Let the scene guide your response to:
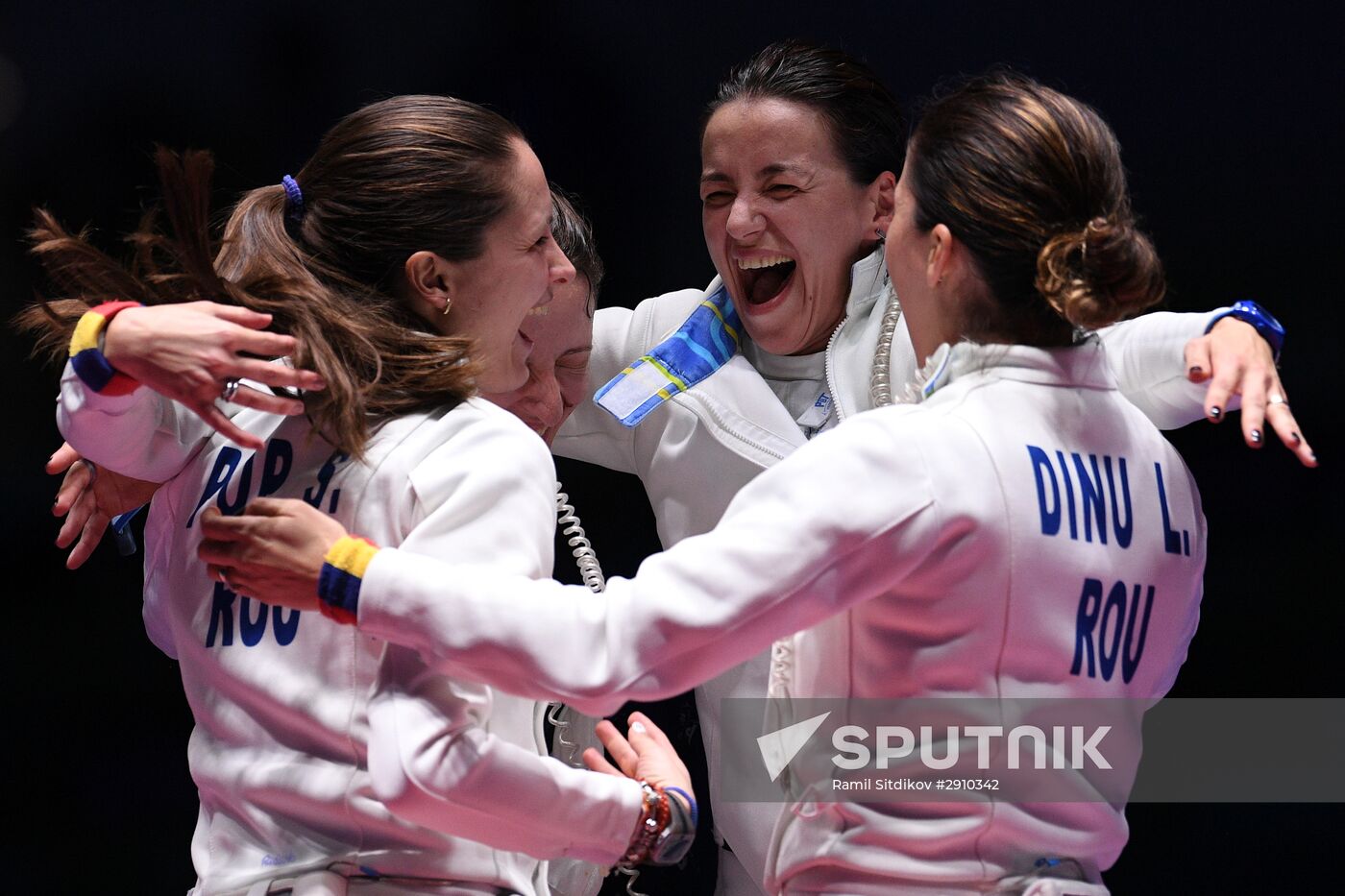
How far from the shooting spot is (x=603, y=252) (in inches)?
126

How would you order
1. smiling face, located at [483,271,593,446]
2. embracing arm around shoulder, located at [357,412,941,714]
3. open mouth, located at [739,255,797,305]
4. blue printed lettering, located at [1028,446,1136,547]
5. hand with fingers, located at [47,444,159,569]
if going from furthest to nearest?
open mouth, located at [739,255,797,305], smiling face, located at [483,271,593,446], hand with fingers, located at [47,444,159,569], blue printed lettering, located at [1028,446,1136,547], embracing arm around shoulder, located at [357,412,941,714]

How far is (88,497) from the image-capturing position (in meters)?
2.04

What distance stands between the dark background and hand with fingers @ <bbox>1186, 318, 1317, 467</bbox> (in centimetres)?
128

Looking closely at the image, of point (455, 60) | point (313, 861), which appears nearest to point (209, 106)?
point (455, 60)

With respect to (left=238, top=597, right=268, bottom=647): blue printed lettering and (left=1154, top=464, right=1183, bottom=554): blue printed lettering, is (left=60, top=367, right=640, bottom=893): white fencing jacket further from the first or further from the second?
(left=1154, top=464, right=1183, bottom=554): blue printed lettering

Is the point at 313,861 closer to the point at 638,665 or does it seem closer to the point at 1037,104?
the point at 638,665

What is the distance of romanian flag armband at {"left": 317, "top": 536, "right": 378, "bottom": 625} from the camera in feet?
4.76

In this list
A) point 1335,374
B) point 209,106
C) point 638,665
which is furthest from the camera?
point 209,106

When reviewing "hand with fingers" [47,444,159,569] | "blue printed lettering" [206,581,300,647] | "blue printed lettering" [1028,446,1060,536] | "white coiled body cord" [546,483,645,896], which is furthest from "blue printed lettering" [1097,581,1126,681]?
"hand with fingers" [47,444,159,569]

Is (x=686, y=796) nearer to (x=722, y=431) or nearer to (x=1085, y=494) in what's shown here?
(x=1085, y=494)

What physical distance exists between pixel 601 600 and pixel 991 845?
481 mm

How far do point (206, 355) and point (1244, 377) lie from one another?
3.86 feet

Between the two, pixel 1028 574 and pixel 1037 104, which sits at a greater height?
pixel 1037 104

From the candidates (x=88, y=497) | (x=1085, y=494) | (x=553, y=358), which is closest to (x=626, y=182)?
(x=553, y=358)
